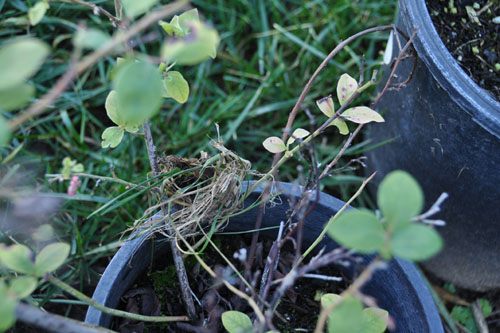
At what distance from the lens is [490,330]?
127 centimetres

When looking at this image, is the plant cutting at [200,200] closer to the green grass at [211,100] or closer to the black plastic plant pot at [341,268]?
the black plastic plant pot at [341,268]

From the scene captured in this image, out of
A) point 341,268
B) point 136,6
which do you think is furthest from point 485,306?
point 136,6

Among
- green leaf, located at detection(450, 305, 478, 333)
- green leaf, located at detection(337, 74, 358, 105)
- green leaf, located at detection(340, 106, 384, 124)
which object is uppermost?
green leaf, located at detection(337, 74, 358, 105)

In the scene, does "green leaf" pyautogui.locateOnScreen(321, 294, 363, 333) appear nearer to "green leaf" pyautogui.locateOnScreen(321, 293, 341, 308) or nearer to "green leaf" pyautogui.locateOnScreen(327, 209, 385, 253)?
"green leaf" pyautogui.locateOnScreen(327, 209, 385, 253)

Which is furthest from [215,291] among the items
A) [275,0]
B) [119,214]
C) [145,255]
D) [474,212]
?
[275,0]

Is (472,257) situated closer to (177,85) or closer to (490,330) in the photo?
(490,330)

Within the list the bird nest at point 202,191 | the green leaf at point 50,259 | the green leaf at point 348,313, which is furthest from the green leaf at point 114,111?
the green leaf at point 348,313

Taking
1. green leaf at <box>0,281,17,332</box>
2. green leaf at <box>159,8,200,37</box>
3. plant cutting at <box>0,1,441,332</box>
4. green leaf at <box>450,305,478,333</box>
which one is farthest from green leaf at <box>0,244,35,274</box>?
green leaf at <box>450,305,478,333</box>

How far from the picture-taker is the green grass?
1337 mm

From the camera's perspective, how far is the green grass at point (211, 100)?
1.34m

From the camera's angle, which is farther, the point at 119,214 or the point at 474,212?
the point at 119,214

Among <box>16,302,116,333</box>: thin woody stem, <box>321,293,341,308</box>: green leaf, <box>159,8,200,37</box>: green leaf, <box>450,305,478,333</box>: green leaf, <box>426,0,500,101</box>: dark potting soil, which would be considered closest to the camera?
<box>16,302,116,333</box>: thin woody stem

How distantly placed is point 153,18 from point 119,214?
96cm

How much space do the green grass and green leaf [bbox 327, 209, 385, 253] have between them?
0.91 metres
